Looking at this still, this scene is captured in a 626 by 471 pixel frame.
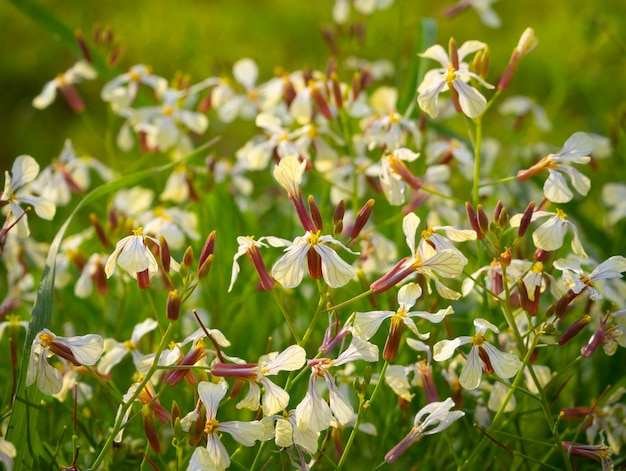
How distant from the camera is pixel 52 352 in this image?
1.29 meters

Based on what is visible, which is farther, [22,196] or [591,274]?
[22,196]

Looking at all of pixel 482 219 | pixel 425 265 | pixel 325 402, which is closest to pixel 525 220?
pixel 482 219

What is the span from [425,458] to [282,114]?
1.19 metres

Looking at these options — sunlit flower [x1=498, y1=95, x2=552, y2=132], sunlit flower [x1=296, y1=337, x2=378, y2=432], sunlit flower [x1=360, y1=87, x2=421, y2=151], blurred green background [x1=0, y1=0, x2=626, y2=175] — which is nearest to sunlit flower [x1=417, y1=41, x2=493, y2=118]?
sunlit flower [x1=360, y1=87, x2=421, y2=151]

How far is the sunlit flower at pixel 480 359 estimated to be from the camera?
130cm

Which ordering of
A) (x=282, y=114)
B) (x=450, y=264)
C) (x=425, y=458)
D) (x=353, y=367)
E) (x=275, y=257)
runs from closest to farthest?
(x=450, y=264)
(x=425, y=458)
(x=353, y=367)
(x=275, y=257)
(x=282, y=114)

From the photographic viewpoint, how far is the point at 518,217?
148 cm

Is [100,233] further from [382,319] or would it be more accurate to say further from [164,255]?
[382,319]

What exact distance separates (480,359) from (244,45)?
3.93 meters

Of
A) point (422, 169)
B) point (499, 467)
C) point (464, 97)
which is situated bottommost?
point (499, 467)

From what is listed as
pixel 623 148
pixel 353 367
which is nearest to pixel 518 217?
pixel 353 367

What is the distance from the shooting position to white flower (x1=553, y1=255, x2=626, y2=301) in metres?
1.36

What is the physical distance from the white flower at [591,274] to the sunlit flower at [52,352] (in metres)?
0.78

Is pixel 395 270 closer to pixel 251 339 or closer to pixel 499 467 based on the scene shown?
pixel 499 467
